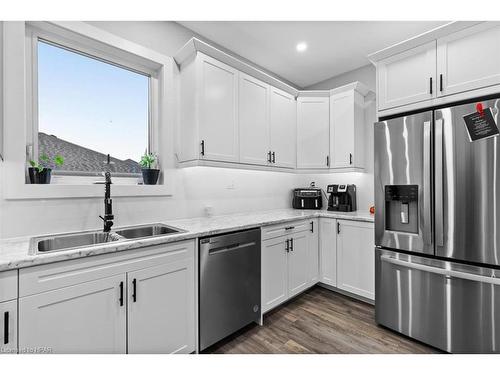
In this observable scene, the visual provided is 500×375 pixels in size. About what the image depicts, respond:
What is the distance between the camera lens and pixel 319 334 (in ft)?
6.69

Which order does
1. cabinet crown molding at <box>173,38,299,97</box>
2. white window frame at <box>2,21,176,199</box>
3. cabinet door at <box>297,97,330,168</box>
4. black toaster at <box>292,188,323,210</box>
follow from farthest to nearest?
1. black toaster at <box>292,188,323,210</box>
2. cabinet door at <box>297,97,330,168</box>
3. cabinet crown molding at <box>173,38,299,97</box>
4. white window frame at <box>2,21,176,199</box>

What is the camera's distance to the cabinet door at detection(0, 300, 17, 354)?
3.45 feet

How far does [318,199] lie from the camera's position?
131 inches

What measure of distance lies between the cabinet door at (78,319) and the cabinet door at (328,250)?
7.04ft

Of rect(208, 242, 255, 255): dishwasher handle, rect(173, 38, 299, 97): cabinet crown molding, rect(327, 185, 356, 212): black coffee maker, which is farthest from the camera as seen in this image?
rect(327, 185, 356, 212): black coffee maker

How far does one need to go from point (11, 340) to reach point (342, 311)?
247cm

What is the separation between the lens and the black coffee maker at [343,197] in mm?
3000

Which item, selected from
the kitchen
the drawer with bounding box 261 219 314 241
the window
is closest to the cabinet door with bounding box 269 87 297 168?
the kitchen

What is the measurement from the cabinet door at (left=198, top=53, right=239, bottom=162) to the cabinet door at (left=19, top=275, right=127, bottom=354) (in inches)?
49.4

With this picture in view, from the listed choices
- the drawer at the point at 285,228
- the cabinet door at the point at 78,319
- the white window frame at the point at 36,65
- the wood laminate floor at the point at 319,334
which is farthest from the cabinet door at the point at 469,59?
the cabinet door at the point at 78,319

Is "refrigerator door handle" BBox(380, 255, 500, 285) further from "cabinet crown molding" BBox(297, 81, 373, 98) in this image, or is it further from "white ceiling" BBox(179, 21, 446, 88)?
"white ceiling" BBox(179, 21, 446, 88)

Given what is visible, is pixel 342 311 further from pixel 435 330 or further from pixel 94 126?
pixel 94 126

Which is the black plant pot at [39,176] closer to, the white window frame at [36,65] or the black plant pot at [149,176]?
the white window frame at [36,65]

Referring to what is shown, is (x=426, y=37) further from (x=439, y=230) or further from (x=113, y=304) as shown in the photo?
(x=113, y=304)
